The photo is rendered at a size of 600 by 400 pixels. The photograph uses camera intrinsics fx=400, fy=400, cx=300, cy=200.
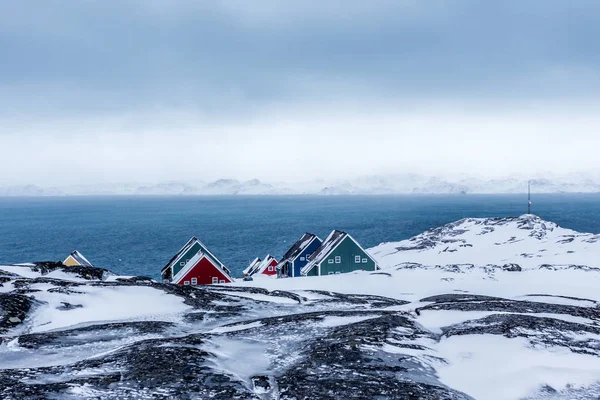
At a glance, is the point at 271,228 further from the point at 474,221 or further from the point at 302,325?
the point at 302,325

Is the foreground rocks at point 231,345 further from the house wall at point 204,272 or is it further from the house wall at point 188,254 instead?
the house wall at point 188,254

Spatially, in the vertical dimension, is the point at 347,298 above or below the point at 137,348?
below

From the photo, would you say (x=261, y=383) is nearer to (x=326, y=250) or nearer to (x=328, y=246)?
(x=326, y=250)

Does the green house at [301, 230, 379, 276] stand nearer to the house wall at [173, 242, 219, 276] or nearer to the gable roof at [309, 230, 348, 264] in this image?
the gable roof at [309, 230, 348, 264]

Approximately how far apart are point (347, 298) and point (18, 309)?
64.9 feet

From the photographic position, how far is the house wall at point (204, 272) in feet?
160

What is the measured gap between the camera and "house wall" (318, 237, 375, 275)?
52.6 metres

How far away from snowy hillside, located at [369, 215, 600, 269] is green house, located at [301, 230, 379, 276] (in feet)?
87.3

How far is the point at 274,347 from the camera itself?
14.5 meters

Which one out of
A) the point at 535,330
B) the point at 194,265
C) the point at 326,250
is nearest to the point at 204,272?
the point at 194,265

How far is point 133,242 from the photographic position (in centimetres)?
13350

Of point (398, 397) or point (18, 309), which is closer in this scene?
point (398, 397)

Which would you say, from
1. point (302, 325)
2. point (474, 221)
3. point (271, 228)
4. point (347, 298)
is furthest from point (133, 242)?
point (302, 325)

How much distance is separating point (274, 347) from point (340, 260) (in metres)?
39.0
